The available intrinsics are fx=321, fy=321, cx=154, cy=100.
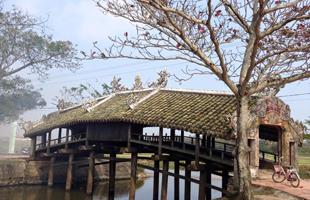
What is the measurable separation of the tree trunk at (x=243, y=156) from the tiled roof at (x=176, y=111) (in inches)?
40.0

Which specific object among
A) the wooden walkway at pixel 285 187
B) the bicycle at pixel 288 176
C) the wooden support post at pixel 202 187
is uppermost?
the bicycle at pixel 288 176

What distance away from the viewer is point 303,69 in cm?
871

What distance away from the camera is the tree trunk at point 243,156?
26.8 ft

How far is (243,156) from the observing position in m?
8.34

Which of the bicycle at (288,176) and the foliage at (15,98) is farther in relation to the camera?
the foliage at (15,98)

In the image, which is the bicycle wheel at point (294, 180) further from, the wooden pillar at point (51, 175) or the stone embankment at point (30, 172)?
the wooden pillar at point (51, 175)

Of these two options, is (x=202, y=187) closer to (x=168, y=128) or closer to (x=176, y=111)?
(x=168, y=128)

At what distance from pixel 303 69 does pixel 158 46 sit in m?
4.00

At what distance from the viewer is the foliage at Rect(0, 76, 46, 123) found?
113 feet

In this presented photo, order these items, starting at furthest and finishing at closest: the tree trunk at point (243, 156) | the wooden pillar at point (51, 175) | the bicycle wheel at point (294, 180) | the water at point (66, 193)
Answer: the wooden pillar at point (51, 175) → the water at point (66, 193) → the bicycle wheel at point (294, 180) → the tree trunk at point (243, 156)

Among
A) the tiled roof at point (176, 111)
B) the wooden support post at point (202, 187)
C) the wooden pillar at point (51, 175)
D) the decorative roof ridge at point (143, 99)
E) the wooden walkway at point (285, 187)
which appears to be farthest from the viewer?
the wooden pillar at point (51, 175)

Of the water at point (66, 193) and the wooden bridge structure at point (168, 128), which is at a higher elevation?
the wooden bridge structure at point (168, 128)

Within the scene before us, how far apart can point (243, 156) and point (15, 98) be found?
34289 mm

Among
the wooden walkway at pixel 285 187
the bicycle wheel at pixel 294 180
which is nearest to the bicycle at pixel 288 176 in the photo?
the bicycle wheel at pixel 294 180
